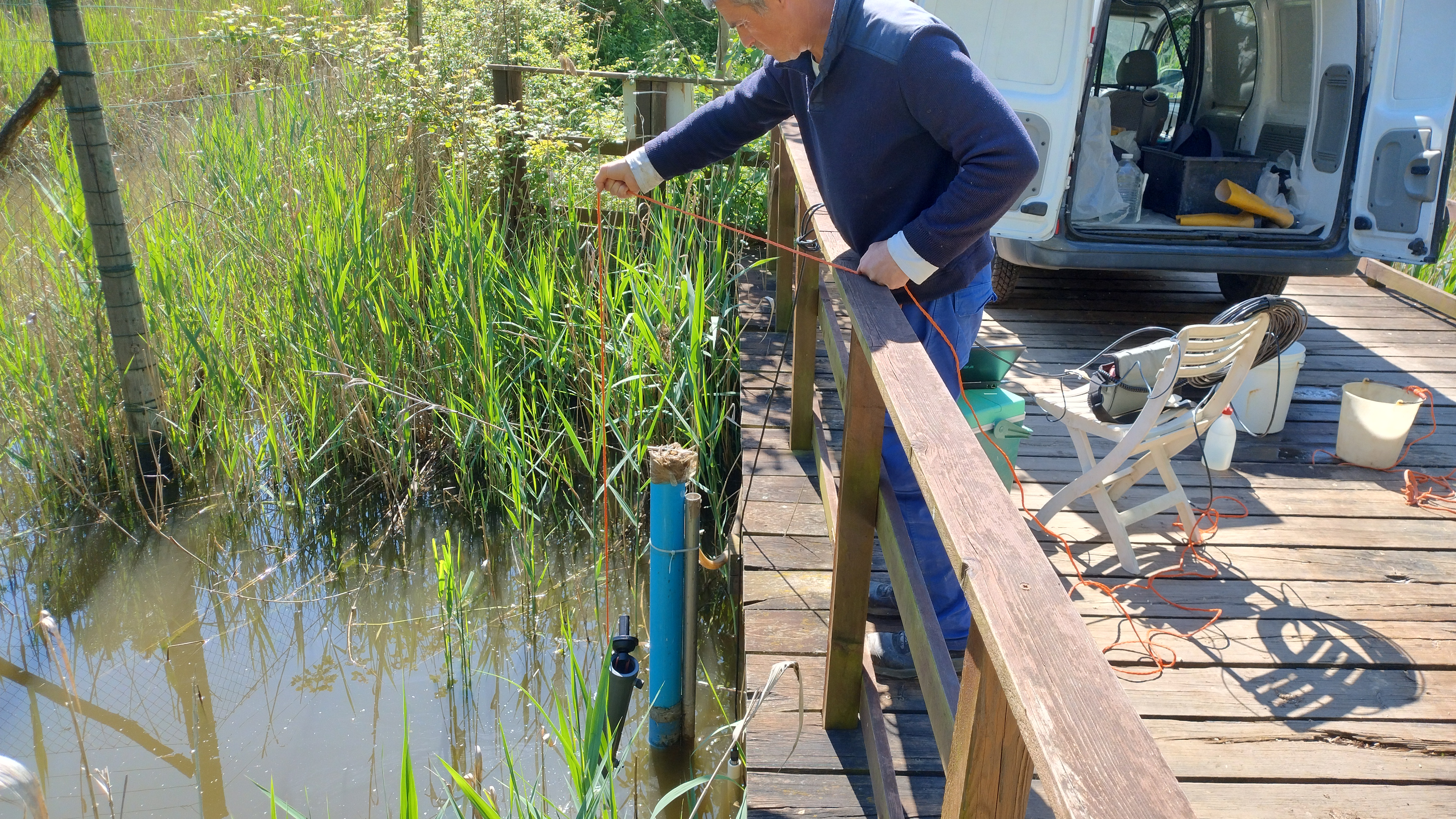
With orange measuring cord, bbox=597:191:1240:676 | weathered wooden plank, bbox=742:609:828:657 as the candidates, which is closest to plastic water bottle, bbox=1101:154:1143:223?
orange measuring cord, bbox=597:191:1240:676

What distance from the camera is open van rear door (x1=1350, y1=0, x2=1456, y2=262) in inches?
166

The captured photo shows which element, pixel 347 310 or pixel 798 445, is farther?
pixel 347 310

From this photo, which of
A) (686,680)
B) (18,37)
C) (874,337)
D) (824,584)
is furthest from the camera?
(18,37)

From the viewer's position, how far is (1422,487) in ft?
12.1

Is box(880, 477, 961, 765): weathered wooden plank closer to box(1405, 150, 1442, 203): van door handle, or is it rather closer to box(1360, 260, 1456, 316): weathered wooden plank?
box(1405, 150, 1442, 203): van door handle

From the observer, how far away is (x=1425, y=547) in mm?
3240

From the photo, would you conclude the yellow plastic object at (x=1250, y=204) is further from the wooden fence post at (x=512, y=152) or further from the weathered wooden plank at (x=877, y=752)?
the weathered wooden plank at (x=877, y=752)

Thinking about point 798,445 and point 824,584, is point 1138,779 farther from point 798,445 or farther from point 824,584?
point 798,445

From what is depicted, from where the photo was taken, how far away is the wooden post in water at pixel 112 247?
3.52 m

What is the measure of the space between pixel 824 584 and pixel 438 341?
1959mm

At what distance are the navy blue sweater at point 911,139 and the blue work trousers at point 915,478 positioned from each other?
68 mm

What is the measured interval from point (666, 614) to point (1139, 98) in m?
5.17

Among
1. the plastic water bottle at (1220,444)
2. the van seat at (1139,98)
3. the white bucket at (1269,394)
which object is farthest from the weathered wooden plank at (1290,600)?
the van seat at (1139,98)

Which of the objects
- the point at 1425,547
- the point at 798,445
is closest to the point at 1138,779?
the point at 798,445
